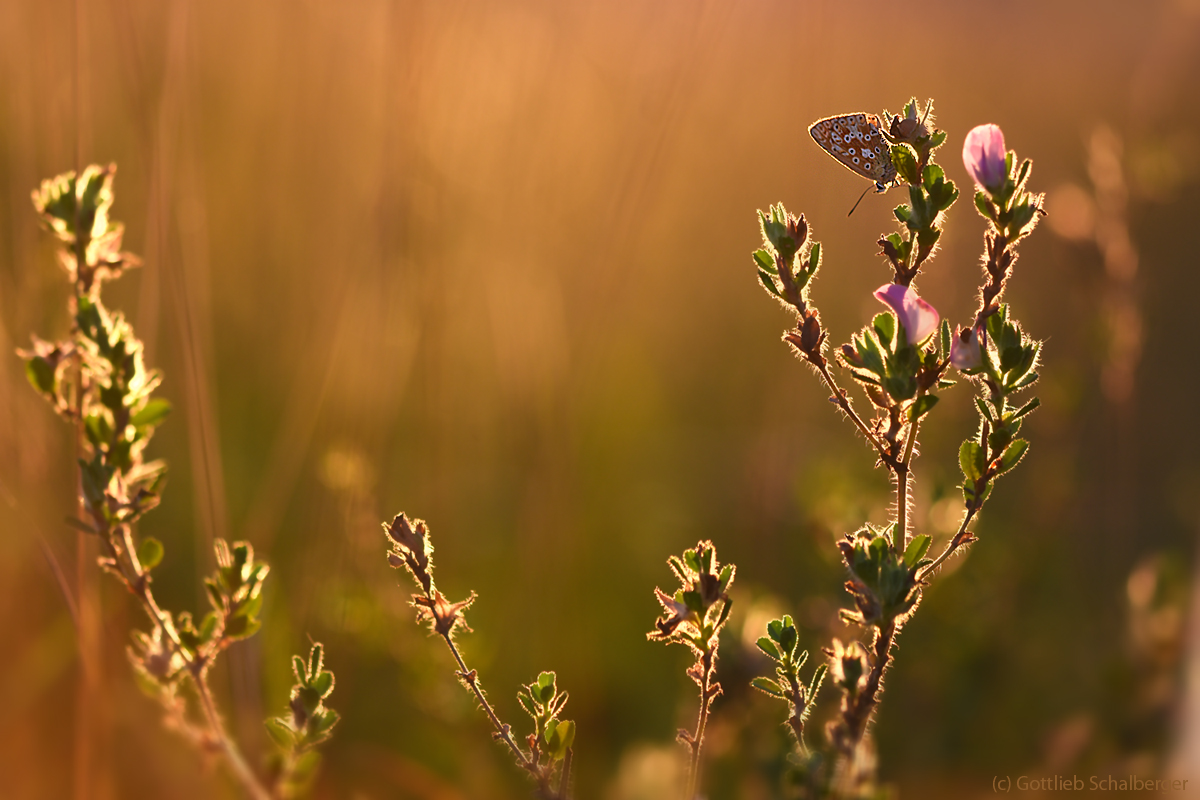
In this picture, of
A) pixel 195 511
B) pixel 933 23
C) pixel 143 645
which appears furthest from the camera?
pixel 933 23

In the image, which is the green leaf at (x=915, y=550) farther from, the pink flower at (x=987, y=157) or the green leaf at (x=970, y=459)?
the pink flower at (x=987, y=157)

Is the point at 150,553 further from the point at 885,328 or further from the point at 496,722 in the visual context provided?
the point at 885,328

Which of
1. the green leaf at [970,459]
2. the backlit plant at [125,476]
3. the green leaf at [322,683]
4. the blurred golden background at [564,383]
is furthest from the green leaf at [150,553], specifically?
the green leaf at [970,459]

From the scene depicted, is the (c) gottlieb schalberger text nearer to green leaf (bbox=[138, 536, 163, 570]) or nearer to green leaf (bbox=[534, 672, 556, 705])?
green leaf (bbox=[534, 672, 556, 705])

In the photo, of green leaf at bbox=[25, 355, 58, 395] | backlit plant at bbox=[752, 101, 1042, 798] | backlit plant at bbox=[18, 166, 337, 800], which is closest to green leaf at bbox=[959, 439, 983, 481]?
backlit plant at bbox=[752, 101, 1042, 798]

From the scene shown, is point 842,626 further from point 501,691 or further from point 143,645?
point 143,645

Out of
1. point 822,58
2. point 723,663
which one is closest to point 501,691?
point 723,663

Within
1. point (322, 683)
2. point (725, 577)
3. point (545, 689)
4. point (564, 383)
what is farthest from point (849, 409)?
point (564, 383)
